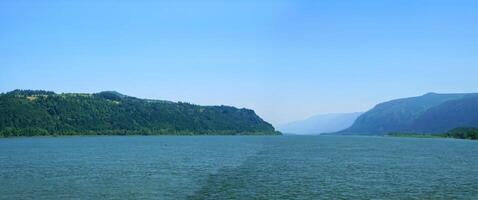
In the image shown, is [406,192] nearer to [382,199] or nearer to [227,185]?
[382,199]

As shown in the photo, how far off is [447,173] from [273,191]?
32850 millimetres

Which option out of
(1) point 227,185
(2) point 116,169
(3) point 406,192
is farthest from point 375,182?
(2) point 116,169

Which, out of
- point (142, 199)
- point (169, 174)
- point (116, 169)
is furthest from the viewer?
point (116, 169)

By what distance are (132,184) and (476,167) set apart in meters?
55.5

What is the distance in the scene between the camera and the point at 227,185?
2360 inches

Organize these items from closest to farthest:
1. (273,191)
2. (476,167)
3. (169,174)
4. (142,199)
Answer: (142,199), (273,191), (169,174), (476,167)

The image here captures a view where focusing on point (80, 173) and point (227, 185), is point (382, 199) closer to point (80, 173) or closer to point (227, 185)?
point (227, 185)

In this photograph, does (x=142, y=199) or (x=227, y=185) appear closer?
(x=142, y=199)

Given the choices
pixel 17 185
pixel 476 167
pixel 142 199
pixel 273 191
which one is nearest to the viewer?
pixel 142 199

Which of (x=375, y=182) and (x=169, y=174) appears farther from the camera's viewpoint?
(x=169, y=174)

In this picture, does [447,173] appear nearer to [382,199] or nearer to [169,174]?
[382,199]

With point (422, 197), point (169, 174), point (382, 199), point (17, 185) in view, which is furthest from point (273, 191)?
point (17, 185)

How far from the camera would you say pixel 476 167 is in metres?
86.8

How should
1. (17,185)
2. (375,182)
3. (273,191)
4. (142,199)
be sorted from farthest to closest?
1. (375,182)
2. (17,185)
3. (273,191)
4. (142,199)
